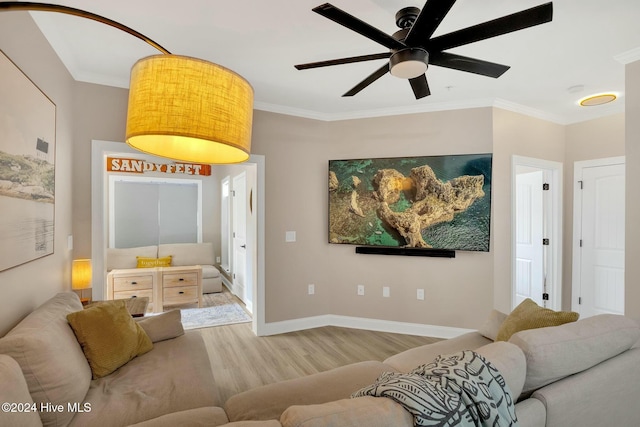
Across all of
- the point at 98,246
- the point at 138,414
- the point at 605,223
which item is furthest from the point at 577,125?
the point at 98,246

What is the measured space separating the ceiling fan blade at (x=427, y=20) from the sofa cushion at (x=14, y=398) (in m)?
2.04

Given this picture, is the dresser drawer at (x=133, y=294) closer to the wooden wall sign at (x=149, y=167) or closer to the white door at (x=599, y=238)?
the wooden wall sign at (x=149, y=167)

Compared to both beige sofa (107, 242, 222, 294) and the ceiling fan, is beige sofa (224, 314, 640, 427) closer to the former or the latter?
the ceiling fan

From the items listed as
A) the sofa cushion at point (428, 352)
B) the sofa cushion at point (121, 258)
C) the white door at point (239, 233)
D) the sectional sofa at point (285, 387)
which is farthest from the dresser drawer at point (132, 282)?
the sofa cushion at point (428, 352)

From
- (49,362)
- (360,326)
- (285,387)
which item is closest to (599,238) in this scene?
(360,326)

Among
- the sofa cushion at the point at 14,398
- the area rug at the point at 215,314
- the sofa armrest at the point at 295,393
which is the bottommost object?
the area rug at the point at 215,314

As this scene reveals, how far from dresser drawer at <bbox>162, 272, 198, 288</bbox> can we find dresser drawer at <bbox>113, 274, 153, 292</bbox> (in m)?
0.19

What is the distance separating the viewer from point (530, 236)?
14.3ft

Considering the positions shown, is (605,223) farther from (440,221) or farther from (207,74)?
(207,74)

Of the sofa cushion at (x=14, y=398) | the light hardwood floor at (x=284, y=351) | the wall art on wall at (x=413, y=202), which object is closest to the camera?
the sofa cushion at (x=14, y=398)

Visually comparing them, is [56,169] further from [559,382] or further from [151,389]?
[559,382]

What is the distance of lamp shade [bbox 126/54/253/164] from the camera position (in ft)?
2.97

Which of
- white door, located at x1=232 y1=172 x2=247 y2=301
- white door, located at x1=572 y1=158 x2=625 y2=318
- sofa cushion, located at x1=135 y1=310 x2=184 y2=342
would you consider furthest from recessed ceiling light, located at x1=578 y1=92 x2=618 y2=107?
sofa cushion, located at x1=135 y1=310 x2=184 y2=342

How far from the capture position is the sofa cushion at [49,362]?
1298 millimetres
